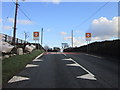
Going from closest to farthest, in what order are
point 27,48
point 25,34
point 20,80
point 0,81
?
point 0,81 < point 20,80 < point 27,48 < point 25,34

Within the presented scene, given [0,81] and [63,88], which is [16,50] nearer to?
[0,81]

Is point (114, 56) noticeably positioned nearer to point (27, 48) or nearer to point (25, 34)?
point (27, 48)

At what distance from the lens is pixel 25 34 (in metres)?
83.9

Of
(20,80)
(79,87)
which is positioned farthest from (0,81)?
(79,87)

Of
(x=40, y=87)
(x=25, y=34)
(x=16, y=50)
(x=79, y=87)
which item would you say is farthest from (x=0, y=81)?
(x=25, y=34)

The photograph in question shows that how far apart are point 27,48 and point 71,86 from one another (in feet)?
Result: 76.4

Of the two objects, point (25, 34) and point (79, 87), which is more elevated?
point (25, 34)

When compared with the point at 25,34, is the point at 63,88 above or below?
below

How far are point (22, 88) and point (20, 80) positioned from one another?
1.78 meters

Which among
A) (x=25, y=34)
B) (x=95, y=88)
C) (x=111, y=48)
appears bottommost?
(x=95, y=88)

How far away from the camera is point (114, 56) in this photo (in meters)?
22.4

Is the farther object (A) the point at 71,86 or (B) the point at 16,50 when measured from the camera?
(B) the point at 16,50

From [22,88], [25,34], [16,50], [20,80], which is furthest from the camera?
[25,34]

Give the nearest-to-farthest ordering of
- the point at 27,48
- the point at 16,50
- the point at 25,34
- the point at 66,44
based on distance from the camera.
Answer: the point at 16,50 → the point at 27,48 → the point at 25,34 → the point at 66,44
